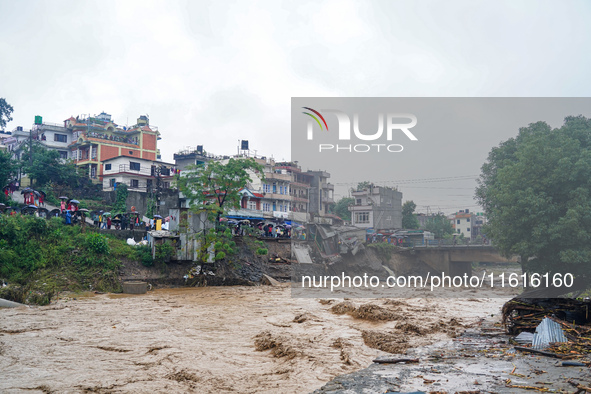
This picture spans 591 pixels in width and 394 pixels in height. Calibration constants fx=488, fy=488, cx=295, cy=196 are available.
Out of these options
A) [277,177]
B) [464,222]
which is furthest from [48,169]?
[464,222]

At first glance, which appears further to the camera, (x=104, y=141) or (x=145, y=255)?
(x=104, y=141)

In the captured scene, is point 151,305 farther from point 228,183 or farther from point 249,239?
point 249,239

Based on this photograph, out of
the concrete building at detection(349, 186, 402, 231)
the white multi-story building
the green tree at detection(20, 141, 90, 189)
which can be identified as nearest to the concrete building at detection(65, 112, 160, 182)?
the green tree at detection(20, 141, 90, 189)

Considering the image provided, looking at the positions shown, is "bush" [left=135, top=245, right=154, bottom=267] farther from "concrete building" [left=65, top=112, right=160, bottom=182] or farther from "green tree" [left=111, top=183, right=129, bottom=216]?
"concrete building" [left=65, top=112, right=160, bottom=182]

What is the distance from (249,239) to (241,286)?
476cm

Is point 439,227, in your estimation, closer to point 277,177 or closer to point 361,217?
point 361,217

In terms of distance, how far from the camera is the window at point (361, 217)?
58.4 meters

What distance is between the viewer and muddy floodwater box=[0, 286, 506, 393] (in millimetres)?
8289

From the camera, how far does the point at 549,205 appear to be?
22422 millimetres

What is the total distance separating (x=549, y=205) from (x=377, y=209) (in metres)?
35.0

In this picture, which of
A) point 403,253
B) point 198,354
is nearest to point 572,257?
point 198,354

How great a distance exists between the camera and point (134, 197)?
4244 cm

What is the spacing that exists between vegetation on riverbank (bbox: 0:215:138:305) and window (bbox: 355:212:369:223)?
116 feet

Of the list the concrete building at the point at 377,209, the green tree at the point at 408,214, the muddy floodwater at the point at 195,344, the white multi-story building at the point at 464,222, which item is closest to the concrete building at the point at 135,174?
the concrete building at the point at 377,209
